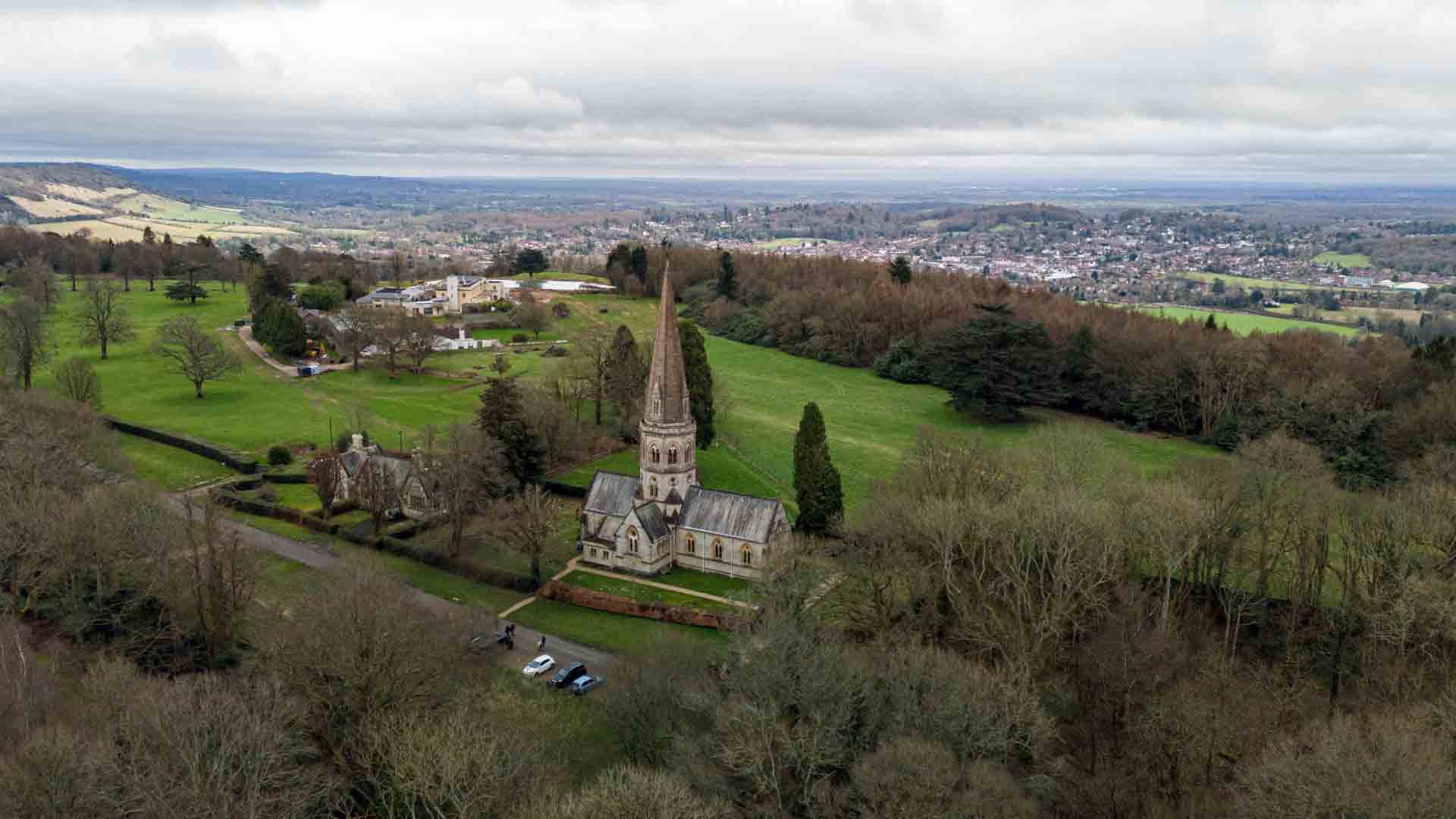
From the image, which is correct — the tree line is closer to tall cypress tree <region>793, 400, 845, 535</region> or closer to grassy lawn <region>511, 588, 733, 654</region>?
tall cypress tree <region>793, 400, 845, 535</region>

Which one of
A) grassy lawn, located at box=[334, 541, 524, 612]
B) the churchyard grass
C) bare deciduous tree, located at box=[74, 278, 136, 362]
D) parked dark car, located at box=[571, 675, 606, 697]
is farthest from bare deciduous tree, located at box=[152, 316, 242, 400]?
parked dark car, located at box=[571, 675, 606, 697]

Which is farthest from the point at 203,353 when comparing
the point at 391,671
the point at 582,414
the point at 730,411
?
the point at 391,671

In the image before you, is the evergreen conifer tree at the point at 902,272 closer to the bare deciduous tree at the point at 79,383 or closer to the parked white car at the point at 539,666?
the bare deciduous tree at the point at 79,383

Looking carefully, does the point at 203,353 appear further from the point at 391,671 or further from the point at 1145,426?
the point at 1145,426

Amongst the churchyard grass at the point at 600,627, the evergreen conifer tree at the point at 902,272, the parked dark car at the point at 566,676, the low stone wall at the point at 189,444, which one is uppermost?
the evergreen conifer tree at the point at 902,272

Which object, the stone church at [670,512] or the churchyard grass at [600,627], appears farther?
the stone church at [670,512]

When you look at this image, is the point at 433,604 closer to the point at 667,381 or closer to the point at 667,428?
the point at 667,428

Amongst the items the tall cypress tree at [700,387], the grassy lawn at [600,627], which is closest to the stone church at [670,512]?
the grassy lawn at [600,627]
